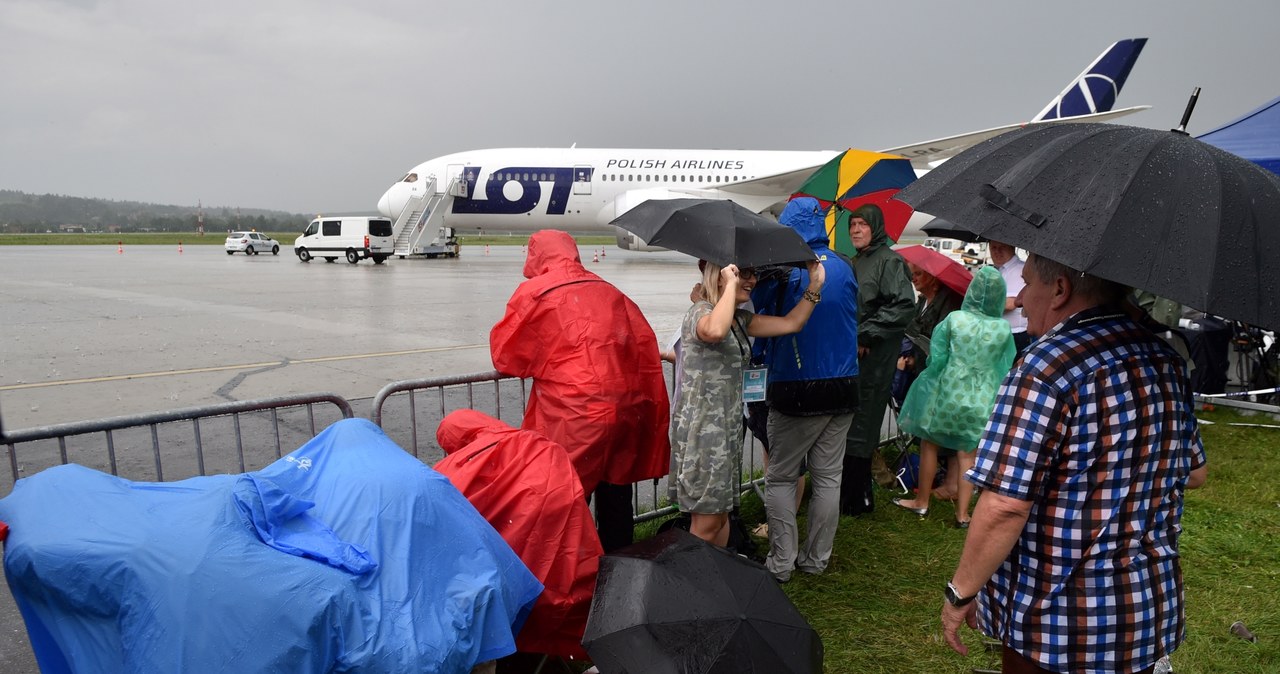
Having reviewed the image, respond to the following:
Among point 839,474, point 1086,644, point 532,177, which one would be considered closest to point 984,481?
point 1086,644

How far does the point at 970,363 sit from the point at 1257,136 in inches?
193

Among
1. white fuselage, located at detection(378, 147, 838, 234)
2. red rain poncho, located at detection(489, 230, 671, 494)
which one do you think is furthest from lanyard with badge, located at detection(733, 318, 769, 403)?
white fuselage, located at detection(378, 147, 838, 234)

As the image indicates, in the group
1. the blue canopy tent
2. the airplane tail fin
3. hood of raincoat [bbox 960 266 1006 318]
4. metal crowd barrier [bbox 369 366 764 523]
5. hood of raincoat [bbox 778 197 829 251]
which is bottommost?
metal crowd barrier [bbox 369 366 764 523]

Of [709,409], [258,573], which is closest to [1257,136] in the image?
[709,409]

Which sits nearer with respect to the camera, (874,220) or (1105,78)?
(874,220)

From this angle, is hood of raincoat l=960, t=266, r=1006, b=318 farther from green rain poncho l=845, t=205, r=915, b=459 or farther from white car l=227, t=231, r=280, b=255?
white car l=227, t=231, r=280, b=255

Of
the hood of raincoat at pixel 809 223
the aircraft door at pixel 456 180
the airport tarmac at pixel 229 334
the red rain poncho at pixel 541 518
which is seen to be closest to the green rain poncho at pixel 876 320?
the hood of raincoat at pixel 809 223

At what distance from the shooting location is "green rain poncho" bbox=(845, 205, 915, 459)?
14.9ft

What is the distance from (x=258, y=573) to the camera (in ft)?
6.04

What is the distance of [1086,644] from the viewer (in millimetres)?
1898

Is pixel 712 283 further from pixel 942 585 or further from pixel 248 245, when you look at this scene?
pixel 248 245

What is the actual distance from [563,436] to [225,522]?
Result: 1451 millimetres

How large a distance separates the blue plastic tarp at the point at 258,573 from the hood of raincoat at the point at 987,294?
11.0ft

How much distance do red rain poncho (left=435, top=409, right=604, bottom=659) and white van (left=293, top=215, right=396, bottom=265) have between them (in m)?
26.5
